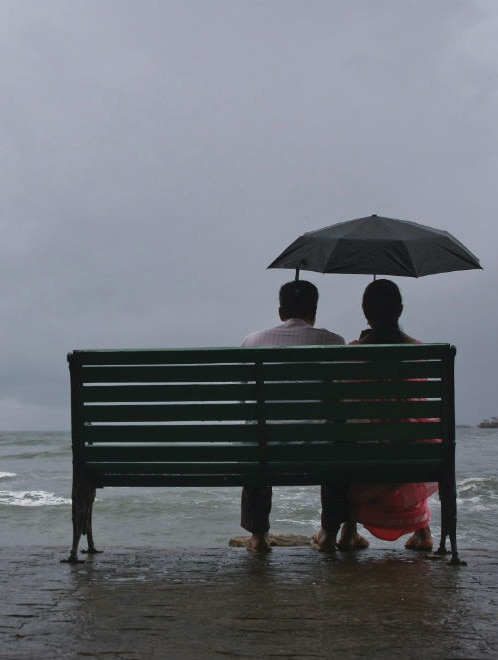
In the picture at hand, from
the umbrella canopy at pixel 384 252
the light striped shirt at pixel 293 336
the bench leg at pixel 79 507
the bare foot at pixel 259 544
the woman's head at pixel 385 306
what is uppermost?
the umbrella canopy at pixel 384 252

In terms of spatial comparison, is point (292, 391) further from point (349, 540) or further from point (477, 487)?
point (477, 487)

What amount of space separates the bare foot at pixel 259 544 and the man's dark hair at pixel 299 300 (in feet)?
4.34

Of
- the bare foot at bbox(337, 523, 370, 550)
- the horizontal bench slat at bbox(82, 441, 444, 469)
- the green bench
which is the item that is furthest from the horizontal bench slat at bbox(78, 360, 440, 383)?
the bare foot at bbox(337, 523, 370, 550)

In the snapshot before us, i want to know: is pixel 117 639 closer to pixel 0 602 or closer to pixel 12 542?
pixel 0 602

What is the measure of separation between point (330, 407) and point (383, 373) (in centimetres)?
33

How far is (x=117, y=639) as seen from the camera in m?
2.95

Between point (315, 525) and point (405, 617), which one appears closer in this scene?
point (405, 617)

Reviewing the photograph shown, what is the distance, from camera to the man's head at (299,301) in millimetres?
4918

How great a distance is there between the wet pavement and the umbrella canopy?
1874mm

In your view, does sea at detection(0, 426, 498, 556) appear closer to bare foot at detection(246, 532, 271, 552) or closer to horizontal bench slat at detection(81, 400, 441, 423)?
bare foot at detection(246, 532, 271, 552)

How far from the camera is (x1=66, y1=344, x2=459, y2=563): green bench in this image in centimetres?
A: 423

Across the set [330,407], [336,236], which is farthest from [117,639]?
[336,236]

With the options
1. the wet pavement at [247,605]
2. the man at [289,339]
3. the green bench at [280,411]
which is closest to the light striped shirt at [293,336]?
the man at [289,339]

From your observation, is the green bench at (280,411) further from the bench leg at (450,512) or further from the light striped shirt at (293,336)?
the light striped shirt at (293,336)
